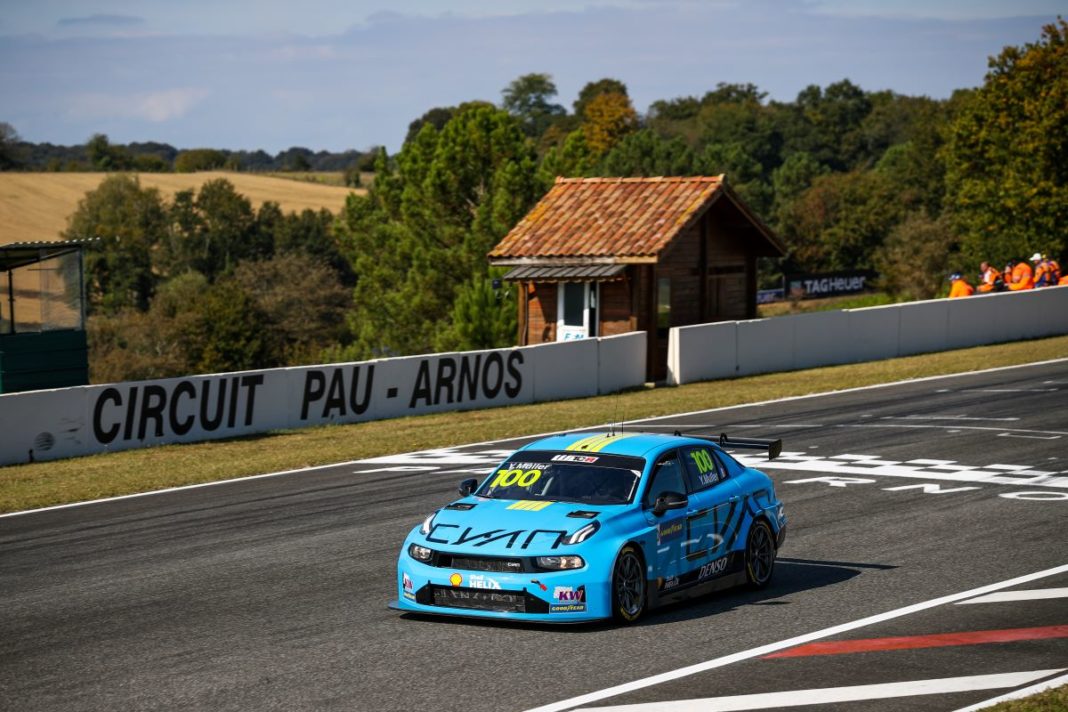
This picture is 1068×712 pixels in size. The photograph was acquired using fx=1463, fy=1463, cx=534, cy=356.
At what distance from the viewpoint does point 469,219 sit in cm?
6606

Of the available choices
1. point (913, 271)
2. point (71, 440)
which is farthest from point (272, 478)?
point (913, 271)

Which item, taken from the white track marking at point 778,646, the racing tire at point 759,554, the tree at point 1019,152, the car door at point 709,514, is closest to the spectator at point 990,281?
the tree at point 1019,152

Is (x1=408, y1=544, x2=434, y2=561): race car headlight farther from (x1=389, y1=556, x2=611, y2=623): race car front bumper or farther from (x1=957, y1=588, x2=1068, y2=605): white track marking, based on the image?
(x1=957, y1=588, x2=1068, y2=605): white track marking

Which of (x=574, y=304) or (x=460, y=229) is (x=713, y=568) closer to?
(x=574, y=304)

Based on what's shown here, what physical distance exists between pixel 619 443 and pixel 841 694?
3.95m

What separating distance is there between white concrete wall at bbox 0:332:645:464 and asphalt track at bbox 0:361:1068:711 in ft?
16.8

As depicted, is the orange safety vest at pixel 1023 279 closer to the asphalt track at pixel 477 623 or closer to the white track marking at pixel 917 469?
the asphalt track at pixel 477 623

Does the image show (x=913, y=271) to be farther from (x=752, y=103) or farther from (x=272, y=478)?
(x=752, y=103)

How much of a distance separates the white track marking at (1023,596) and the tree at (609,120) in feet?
486

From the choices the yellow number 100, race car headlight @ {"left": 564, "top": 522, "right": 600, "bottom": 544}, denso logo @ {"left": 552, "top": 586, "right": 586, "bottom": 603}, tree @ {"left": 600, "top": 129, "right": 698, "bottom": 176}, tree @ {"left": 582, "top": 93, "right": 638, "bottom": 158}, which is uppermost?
tree @ {"left": 582, "top": 93, "right": 638, "bottom": 158}

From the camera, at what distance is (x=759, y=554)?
543 inches

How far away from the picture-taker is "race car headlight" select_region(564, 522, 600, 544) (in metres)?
11.7

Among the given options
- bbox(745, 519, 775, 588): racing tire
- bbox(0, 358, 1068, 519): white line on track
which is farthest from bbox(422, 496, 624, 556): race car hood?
bbox(0, 358, 1068, 519): white line on track

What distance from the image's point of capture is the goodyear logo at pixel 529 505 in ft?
40.9
